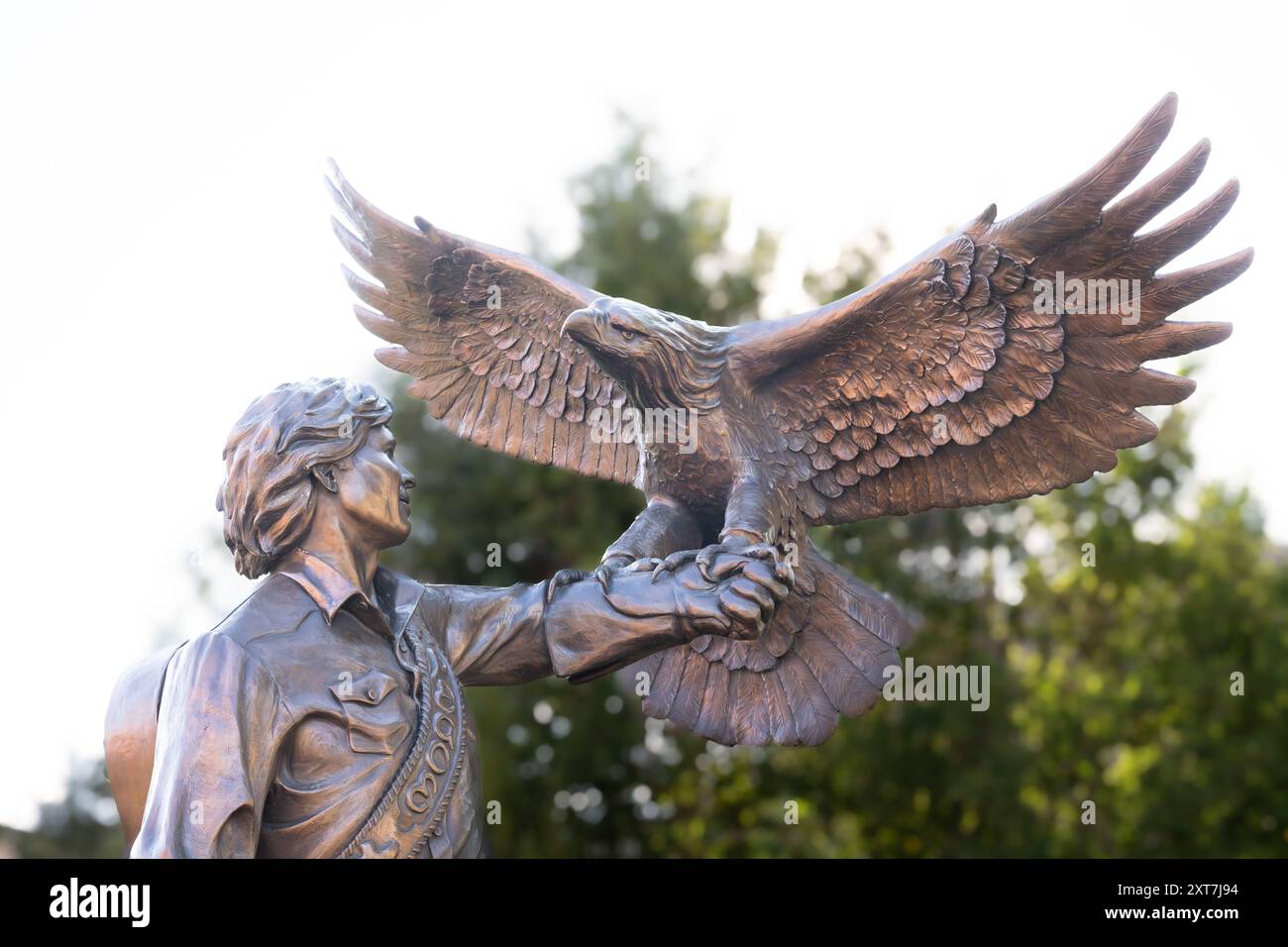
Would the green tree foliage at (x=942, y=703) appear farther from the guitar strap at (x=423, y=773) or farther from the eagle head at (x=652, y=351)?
the guitar strap at (x=423, y=773)

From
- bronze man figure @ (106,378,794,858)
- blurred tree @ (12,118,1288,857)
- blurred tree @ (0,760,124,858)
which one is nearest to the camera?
bronze man figure @ (106,378,794,858)

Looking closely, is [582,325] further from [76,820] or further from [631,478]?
[76,820]

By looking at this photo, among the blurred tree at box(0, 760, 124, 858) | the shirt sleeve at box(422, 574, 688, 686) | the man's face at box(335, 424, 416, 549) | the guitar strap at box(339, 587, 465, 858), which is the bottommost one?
the blurred tree at box(0, 760, 124, 858)

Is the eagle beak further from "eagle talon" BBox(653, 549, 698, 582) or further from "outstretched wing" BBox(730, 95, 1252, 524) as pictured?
"eagle talon" BBox(653, 549, 698, 582)

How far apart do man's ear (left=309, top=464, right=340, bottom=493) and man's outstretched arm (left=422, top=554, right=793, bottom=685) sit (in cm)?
48

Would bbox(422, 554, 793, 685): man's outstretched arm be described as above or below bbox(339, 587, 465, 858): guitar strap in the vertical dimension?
above

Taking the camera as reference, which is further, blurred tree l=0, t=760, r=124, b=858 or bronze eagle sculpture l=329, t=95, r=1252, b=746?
blurred tree l=0, t=760, r=124, b=858

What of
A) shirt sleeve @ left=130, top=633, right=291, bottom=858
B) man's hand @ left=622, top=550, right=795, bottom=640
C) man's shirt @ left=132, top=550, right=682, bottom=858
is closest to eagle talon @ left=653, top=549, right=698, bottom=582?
man's hand @ left=622, top=550, right=795, bottom=640

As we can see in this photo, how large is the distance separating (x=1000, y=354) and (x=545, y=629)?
183 centimetres

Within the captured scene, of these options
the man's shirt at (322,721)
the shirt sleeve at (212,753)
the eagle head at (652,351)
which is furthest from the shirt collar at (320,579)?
the eagle head at (652,351)

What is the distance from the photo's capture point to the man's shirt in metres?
3.18

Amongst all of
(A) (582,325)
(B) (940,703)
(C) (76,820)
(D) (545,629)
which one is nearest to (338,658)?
(D) (545,629)

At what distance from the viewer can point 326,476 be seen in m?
3.61

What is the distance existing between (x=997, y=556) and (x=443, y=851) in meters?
15.0
